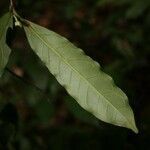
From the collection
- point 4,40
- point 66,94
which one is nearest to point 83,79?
point 4,40

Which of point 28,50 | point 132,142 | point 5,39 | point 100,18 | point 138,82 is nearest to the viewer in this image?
point 5,39

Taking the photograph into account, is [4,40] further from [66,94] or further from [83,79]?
[66,94]

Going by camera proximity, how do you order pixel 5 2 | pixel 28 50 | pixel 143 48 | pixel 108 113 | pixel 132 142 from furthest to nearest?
pixel 143 48
pixel 5 2
pixel 28 50
pixel 132 142
pixel 108 113

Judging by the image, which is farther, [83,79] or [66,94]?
[66,94]

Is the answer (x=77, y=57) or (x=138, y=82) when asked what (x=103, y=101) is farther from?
(x=138, y=82)

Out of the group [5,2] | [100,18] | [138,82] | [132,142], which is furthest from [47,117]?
[100,18]

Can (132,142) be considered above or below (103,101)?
below

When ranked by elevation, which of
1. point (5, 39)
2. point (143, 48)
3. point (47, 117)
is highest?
point (5, 39)

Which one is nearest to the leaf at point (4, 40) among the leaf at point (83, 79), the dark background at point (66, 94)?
the leaf at point (83, 79)

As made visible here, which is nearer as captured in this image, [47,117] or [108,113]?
[108,113]
